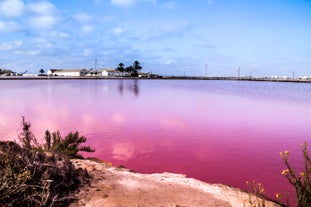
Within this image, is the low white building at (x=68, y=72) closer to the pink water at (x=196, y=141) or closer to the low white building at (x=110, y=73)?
the low white building at (x=110, y=73)

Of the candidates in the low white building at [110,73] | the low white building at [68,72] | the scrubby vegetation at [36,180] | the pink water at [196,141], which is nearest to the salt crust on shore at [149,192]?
the scrubby vegetation at [36,180]

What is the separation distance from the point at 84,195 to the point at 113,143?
6771 mm

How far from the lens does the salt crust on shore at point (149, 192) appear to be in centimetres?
532

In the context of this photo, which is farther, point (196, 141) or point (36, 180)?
point (196, 141)

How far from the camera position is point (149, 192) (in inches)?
231

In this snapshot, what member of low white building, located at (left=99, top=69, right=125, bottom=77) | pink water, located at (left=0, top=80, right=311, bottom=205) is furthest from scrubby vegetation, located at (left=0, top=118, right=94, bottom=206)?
low white building, located at (left=99, top=69, right=125, bottom=77)

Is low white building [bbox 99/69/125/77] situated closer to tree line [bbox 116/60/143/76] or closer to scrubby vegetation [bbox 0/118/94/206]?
tree line [bbox 116/60/143/76]

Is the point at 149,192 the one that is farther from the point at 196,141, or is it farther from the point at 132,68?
the point at 132,68

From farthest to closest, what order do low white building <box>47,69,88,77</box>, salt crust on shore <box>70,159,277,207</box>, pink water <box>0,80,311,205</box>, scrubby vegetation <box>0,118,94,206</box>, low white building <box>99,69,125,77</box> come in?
1. low white building <box>99,69,125,77</box>
2. low white building <box>47,69,88,77</box>
3. pink water <box>0,80,311,205</box>
4. salt crust on shore <box>70,159,277,207</box>
5. scrubby vegetation <box>0,118,94,206</box>

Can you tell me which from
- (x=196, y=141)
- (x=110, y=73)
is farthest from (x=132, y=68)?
(x=196, y=141)

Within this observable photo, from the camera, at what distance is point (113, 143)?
1220 centimetres

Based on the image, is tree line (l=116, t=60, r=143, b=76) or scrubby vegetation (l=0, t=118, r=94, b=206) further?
tree line (l=116, t=60, r=143, b=76)

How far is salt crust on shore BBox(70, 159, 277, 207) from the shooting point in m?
5.32

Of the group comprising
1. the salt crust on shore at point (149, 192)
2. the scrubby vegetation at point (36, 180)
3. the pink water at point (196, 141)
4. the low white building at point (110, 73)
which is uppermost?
the low white building at point (110, 73)
